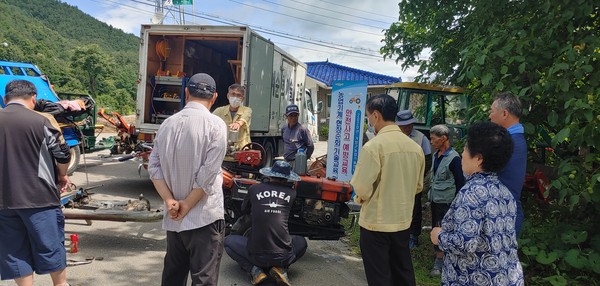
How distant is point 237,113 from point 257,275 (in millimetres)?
2813

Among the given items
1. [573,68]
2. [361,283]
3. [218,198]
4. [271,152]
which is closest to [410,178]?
[218,198]

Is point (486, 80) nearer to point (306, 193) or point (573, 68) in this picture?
point (573, 68)

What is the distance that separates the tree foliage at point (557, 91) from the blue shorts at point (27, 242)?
12.5ft

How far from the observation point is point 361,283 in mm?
4102

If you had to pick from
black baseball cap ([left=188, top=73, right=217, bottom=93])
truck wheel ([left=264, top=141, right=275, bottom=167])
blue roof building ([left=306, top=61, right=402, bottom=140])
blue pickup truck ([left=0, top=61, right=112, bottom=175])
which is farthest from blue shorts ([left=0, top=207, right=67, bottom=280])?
blue roof building ([left=306, top=61, right=402, bottom=140])

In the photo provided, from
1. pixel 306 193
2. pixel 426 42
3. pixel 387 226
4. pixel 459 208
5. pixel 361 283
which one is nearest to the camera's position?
pixel 459 208

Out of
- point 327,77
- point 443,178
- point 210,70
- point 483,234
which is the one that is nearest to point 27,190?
point 483,234

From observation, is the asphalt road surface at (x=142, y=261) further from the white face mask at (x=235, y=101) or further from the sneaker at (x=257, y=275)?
the white face mask at (x=235, y=101)

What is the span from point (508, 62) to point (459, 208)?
7.67ft

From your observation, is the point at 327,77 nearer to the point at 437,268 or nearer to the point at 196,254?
the point at 437,268

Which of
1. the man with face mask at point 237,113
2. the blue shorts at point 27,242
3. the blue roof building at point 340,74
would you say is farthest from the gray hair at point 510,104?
the blue roof building at point 340,74

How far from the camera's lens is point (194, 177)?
2564 millimetres

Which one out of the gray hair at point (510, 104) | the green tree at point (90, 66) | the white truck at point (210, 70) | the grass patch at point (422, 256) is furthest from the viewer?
the green tree at point (90, 66)

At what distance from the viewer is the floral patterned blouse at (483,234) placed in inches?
80.7
